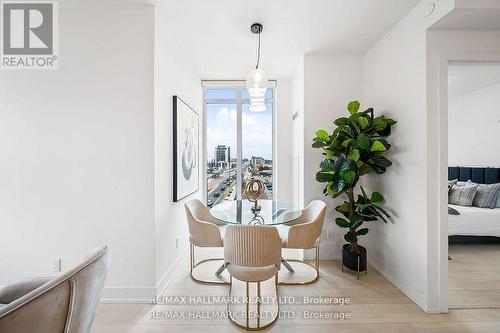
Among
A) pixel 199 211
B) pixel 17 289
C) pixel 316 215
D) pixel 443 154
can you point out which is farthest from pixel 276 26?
pixel 17 289

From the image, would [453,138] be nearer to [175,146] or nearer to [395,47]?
[395,47]

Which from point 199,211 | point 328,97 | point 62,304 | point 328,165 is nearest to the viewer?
point 62,304

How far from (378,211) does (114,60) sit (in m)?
3.25

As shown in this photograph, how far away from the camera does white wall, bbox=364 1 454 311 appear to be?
1914mm

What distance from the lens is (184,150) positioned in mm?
2768

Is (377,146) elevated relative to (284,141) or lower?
lower

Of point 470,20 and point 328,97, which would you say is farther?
point 328,97

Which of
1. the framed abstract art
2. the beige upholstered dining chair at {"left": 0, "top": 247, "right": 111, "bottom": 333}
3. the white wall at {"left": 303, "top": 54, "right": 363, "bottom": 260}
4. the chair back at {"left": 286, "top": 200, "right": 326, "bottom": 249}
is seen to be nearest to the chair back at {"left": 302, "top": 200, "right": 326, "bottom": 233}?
the chair back at {"left": 286, "top": 200, "right": 326, "bottom": 249}

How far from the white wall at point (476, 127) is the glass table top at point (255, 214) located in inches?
163

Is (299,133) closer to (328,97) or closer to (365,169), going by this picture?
(328,97)

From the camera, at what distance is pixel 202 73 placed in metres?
3.56

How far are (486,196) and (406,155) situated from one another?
2493mm

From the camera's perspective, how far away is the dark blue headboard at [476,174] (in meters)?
3.62

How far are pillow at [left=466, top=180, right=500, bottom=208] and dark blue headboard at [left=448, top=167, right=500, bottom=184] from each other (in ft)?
1.48
